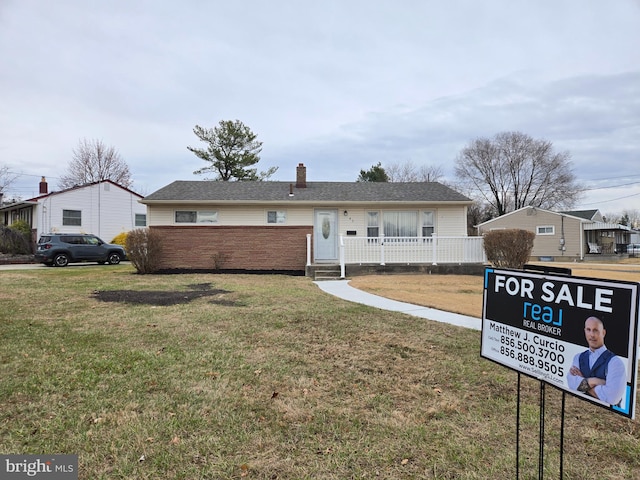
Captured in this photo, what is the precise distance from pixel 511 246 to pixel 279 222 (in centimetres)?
895

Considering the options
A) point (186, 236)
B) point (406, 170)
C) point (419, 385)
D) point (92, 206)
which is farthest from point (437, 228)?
point (406, 170)

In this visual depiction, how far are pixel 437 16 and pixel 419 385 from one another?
11.4 metres

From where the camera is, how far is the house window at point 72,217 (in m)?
24.3

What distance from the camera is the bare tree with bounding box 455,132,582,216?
43750 mm

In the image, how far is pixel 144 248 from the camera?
13.9m

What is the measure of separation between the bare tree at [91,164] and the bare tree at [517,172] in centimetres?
4038

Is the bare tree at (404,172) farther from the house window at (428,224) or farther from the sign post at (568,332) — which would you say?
the sign post at (568,332)

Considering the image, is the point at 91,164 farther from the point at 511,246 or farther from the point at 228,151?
the point at 511,246

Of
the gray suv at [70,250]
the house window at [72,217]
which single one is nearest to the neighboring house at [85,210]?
the house window at [72,217]

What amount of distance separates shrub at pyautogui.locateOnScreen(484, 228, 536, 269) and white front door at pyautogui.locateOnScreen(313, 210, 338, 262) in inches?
237

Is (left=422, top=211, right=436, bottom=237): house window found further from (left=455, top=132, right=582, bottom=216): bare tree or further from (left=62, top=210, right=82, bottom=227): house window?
(left=455, top=132, right=582, bottom=216): bare tree

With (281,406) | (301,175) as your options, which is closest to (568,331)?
(281,406)

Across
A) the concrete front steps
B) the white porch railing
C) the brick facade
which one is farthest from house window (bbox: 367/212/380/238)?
the concrete front steps

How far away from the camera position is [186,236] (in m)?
15.2
